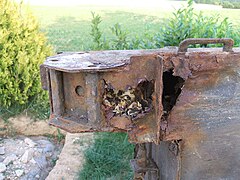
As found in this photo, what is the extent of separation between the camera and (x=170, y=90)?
5.87 feet

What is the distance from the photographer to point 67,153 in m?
3.51

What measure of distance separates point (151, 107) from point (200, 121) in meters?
0.32

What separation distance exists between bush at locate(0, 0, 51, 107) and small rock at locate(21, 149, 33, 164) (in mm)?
1006

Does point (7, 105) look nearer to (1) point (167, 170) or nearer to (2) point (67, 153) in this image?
(2) point (67, 153)

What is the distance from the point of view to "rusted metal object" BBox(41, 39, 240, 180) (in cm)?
149

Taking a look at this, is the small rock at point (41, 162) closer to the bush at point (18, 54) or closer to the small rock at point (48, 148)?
the small rock at point (48, 148)

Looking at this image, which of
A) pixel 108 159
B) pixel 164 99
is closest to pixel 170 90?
pixel 164 99

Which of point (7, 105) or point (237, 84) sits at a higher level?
point (237, 84)

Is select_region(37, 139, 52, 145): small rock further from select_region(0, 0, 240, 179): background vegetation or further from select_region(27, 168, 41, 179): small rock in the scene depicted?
select_region(27, 168, 41, 179): small rock

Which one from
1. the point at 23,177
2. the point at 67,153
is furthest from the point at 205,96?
the point at 23,177

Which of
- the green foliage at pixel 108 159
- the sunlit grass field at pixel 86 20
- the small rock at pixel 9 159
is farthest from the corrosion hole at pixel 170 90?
the sunlit grass field at pixel 86 20

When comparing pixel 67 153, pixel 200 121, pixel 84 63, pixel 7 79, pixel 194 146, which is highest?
pixel 84 63

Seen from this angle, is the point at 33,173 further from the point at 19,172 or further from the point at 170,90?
the point at 170,90

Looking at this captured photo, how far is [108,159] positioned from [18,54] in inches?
80.0
